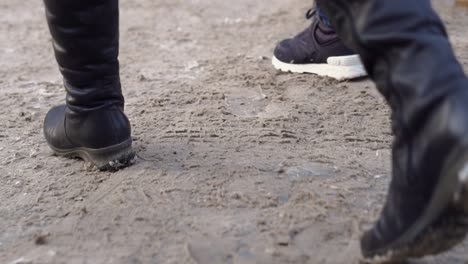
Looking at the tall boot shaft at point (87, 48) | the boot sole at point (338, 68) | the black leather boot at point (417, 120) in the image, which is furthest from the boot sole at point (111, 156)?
the boot sole at point (338, 68)

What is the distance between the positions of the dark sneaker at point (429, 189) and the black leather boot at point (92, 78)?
0.80 metres

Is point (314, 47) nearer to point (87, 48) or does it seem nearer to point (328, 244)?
point (87, 48)

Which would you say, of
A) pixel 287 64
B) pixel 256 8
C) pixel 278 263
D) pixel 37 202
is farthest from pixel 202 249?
pixel 256 8

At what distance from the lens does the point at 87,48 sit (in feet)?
5.21

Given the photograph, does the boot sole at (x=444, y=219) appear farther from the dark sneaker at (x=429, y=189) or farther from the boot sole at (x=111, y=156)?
the boot sole at (x=111, y=156)

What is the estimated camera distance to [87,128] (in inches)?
65.8

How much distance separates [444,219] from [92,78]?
983 mm

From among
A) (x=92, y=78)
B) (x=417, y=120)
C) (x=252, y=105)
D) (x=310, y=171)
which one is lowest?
(x=252, y=105)

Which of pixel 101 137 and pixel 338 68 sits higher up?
pixel 101 137

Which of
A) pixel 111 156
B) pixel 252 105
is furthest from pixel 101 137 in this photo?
pixel 252 105

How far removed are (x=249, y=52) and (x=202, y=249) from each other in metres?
1.52

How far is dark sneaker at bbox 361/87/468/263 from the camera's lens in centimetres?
93

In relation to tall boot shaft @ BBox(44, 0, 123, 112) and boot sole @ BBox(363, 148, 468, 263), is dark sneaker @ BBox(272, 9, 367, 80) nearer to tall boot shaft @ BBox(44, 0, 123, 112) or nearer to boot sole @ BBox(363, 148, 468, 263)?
tall boot shaft @ BBox(44, 0, 123, 112)

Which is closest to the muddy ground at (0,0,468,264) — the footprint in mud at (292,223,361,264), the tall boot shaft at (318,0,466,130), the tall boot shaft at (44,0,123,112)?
the footprint in mud at (292,223,361,264)
